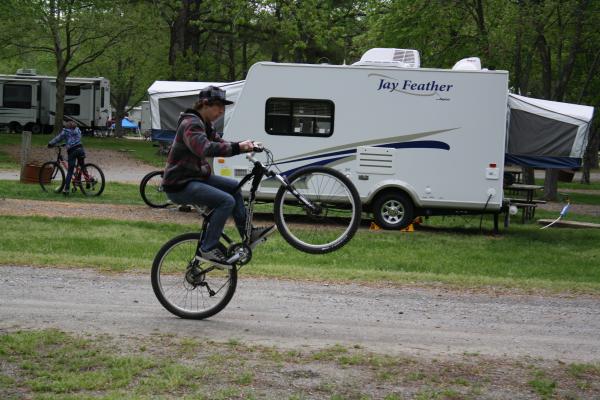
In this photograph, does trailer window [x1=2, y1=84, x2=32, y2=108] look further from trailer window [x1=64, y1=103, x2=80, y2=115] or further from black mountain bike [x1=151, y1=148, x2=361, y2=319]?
black mountain bike [x1=151, y1=148, x2=361, y2=319]

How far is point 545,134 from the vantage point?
54.4 ft

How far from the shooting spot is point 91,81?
155 ft

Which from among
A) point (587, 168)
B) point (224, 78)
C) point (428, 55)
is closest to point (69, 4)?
point (224, 78)

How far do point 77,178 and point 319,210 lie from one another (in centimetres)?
1352

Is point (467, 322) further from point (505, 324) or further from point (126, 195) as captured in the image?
point (126, 195)

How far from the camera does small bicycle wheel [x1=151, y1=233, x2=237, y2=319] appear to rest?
7.41 meters

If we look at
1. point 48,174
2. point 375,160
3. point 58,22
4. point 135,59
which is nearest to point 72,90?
point 135,59

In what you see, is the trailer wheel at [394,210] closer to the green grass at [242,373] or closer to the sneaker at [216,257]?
the sneaker at [216,257]

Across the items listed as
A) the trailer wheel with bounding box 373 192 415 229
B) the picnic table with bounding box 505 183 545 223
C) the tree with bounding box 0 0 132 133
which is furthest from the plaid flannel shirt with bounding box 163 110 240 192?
the tree with bounding box 0 0 132 133

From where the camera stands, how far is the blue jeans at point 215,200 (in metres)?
7.09

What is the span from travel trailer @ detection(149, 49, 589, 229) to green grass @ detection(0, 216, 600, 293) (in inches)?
33.3

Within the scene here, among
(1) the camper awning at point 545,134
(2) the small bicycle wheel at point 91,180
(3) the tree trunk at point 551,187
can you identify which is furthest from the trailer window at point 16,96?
(1) the camper awning at point 545,134

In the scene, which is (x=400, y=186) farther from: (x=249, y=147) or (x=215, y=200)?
(x=249, y=147)

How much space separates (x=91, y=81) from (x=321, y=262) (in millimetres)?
38041
